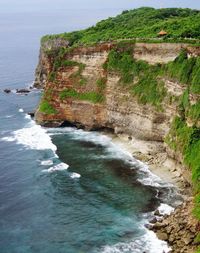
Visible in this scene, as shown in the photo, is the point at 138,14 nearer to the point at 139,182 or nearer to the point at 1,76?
the point at 1,76

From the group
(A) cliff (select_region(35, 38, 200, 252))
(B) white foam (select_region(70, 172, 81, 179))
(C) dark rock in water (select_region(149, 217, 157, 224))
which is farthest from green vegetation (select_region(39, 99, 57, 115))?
(C) dark rock in water (select_region(149, 217, 157, 224))

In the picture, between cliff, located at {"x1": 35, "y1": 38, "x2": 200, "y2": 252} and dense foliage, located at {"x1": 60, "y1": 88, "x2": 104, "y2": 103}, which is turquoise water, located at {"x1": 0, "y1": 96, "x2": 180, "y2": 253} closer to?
cliff, located at {"x1": 35, "y1": 38, "x2": 200, "y2": 252}

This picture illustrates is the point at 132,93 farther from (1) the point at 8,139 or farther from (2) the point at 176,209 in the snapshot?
(2) the point at 176,209

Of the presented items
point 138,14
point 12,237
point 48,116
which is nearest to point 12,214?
point 12,237

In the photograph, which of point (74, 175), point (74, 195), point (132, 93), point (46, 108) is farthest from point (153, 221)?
point (46, 108)

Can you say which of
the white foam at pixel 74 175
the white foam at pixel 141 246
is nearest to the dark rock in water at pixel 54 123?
the white foam at pixel 74 175
